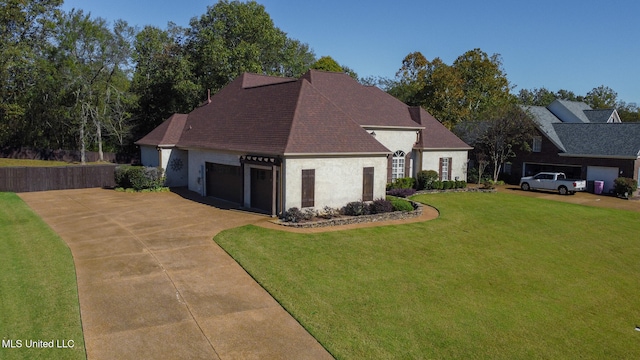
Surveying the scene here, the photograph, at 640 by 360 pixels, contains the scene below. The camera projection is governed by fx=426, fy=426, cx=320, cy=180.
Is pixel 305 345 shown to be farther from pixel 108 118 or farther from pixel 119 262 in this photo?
pixel 108 118

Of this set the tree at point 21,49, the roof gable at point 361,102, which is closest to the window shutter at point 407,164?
the roof gable at point 361,102

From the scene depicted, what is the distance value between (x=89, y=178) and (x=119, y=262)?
1948 cm

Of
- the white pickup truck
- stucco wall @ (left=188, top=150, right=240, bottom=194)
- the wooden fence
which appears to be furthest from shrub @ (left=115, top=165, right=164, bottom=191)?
the white pickup truck

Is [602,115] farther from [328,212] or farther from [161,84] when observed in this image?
[161,84]

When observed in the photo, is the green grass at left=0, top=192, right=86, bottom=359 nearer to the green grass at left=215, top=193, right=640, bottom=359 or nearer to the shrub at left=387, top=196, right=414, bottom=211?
the green grass at left=215, top=193, right=640, bottom=359

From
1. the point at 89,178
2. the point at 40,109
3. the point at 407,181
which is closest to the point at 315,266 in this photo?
the point at 407,181

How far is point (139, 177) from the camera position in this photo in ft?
89.6

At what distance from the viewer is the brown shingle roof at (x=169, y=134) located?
29.5m

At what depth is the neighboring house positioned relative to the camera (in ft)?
110

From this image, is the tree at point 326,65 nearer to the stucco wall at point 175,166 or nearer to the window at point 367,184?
the stucco wall at point 175,166

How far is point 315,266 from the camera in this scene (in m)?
13.6

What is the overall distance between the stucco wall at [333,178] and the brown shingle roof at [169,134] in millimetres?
13430

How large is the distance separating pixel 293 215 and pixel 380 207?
4.74m

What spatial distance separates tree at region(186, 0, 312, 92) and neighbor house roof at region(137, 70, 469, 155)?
8.18 meters
